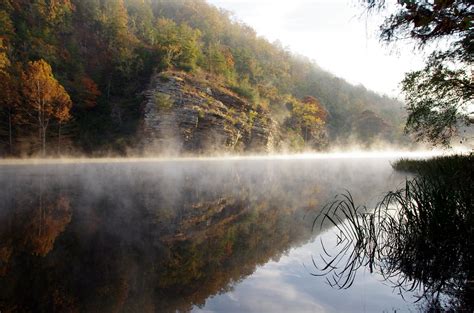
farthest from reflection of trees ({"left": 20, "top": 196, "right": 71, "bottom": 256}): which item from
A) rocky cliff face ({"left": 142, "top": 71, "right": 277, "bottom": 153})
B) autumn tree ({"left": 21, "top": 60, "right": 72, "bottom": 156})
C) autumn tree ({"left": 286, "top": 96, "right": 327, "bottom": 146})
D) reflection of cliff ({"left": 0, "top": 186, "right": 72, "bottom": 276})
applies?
autumn tree ({"left": 286, "top": 96, "right": 327, "bottom": 146})

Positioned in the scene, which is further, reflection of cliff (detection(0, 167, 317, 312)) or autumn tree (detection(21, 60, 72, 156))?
autumn tree (detection(21, 60, 72, 156))

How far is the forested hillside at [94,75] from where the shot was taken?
113 feet

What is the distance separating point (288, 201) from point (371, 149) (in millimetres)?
78624

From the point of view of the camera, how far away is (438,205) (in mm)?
4828

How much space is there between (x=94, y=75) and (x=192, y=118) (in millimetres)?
17527

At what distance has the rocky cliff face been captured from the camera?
129 feet

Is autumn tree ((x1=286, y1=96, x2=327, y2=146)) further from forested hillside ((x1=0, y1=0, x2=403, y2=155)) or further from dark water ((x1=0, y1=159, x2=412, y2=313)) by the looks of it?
dark water ((x1=0, y1=159, x2=412, y2=313))

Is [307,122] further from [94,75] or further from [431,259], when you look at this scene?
[431,259]

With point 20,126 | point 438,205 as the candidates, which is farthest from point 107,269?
point 20,126

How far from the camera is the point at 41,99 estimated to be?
1341 inches

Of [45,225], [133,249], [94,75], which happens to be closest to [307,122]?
[94,75]

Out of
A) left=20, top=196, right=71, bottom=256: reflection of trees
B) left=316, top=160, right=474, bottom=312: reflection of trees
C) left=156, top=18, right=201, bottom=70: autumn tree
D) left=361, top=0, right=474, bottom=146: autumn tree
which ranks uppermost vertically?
left=156, top=18, right=201, bottom=70: autumn tree

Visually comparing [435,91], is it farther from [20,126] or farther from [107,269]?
[20,126]

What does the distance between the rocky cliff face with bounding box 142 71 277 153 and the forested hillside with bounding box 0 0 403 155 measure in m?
2.49
